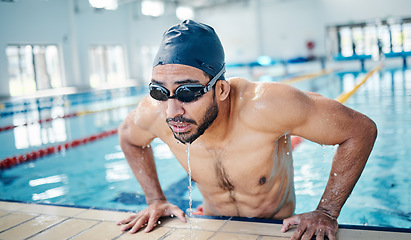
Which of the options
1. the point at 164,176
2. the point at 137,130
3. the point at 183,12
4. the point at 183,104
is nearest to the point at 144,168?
the point at 137,130

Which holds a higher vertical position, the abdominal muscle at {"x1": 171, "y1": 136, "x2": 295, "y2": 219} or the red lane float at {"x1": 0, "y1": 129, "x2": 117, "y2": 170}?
the abdominal muscle at {"x1": 171, "y1": 136, "x2": 295, "y2": 219}

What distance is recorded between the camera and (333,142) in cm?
199

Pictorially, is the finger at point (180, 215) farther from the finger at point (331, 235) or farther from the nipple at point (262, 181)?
the finger at point (331, 235)

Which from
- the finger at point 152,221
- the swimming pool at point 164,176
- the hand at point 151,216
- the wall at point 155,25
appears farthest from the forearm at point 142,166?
the wall at point 155,25

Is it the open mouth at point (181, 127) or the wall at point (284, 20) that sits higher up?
the wall at point (284, 20)

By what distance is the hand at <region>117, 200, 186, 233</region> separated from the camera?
87.8 inches

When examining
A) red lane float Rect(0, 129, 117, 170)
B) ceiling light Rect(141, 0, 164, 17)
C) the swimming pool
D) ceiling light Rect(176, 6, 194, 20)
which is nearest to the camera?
the swimming pool

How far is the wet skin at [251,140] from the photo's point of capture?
190cm

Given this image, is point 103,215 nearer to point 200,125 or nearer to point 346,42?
point 200,125

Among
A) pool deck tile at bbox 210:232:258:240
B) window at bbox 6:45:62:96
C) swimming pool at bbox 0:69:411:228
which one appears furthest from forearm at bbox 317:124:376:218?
window at bbox 6:45:62:96

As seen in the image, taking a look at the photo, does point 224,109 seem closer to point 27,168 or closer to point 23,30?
point 27,168

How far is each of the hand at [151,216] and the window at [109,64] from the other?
20411 millimetres

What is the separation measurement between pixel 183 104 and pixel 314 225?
86 cm

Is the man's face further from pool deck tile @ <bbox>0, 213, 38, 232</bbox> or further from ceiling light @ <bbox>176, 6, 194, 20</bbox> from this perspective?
ceiling light @ <bbox>176, 6, 194, 20</bbox>
